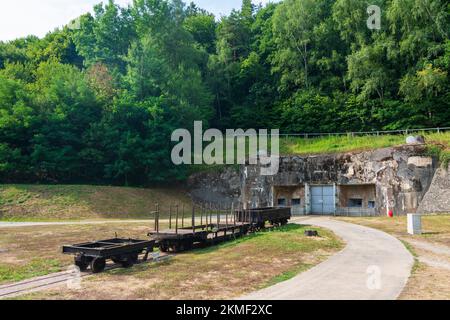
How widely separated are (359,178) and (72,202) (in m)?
27.8

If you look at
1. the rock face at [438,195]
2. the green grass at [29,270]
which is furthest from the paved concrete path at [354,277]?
the rock face at [438,195]

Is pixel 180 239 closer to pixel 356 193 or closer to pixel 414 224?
pixel 414 224

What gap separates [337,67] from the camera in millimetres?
56875

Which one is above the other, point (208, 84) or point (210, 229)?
point (208, 84)

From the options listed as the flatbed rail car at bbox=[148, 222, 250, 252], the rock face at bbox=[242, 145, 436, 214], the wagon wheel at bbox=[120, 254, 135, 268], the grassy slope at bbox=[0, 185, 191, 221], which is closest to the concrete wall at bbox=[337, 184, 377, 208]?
the rock face at bbox=[242, 145, 436, 214]

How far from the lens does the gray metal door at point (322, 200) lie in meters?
36.0

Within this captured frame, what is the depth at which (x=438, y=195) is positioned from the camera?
31031 mm

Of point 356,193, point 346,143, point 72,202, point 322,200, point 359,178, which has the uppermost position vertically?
point 346,143

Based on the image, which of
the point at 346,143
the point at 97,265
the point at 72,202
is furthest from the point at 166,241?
the point at 346,143

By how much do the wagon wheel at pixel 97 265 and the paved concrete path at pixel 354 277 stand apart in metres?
5.93

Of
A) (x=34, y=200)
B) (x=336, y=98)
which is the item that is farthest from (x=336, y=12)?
(x=34, y=200)

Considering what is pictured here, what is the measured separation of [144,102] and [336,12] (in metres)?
32.6

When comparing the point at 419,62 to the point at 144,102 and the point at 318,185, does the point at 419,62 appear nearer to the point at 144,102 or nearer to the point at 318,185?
the point at 318,185

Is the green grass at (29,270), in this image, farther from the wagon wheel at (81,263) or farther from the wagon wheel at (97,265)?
the wagon wheel at (97,265)
